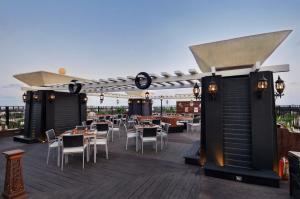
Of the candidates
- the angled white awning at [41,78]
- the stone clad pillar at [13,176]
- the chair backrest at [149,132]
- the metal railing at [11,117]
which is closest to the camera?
the stone clad pillar at [13,176]

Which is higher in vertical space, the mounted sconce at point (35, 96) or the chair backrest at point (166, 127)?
the mounted sconce at point (35, 96)

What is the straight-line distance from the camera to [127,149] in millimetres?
6176

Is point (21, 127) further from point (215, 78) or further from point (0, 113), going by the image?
point (215, 78)

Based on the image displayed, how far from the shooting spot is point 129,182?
11.2 ft

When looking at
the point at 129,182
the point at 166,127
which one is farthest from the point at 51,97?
the point at 129,182

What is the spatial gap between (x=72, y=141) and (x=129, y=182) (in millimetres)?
1870

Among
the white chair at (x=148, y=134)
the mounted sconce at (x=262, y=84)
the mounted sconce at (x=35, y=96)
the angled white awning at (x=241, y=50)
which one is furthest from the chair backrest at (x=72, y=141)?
the mounted sconce at (x=35, y=96)

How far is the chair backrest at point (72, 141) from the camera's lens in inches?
165

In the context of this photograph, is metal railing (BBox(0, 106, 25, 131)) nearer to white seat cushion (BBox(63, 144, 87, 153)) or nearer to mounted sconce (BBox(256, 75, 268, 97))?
white seat cushion (BBox(63, 144, 87, 153))

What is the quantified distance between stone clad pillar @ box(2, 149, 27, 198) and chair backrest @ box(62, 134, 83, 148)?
1418mm

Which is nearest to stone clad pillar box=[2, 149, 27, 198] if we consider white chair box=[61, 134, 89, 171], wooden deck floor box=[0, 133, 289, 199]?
wooden deck floor box=[0, 133, 289, 199]

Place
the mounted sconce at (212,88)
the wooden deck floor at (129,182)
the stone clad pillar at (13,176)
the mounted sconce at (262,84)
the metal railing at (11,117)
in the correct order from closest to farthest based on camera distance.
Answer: the stone clad pillar at (13,176) → the wooden deck floor at (129,182) → the mounted sconce at (262,84) → the mounted sconce at (212,88) → the metal railing at (11,117)

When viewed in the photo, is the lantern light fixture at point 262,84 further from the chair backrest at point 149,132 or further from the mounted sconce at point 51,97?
the mounted sconce at point 51,97

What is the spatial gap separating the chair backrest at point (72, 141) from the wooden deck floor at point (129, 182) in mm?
583
